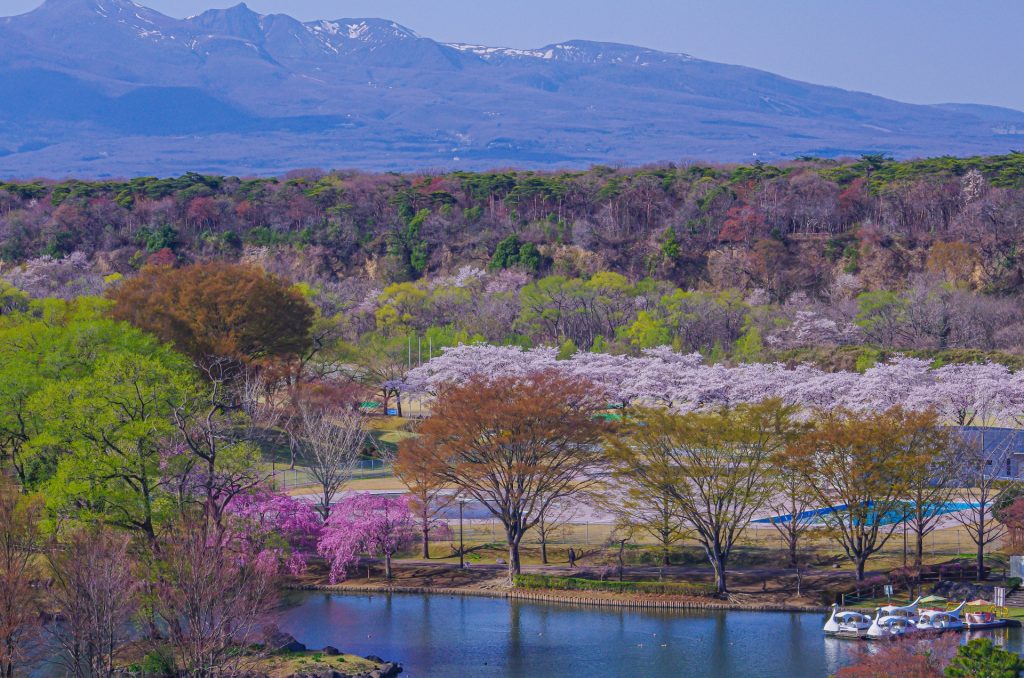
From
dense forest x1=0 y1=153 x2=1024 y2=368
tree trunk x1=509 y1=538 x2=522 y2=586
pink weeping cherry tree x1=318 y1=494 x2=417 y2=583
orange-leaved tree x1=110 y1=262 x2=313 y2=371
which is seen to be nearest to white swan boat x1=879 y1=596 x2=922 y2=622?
tree trunk x1=509 y1=538 x2=522 y2=586

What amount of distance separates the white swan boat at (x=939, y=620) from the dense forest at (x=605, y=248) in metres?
38.8

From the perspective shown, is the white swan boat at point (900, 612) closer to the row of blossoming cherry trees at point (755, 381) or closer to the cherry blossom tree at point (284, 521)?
the cherry blossom tree at point (284, 521)

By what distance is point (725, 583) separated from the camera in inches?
1766

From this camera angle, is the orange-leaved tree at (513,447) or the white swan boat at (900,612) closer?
the white swan boat at (900,612)

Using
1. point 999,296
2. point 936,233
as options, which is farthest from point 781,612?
point 936,233

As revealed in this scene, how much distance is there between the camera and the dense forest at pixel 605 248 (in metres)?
86.9

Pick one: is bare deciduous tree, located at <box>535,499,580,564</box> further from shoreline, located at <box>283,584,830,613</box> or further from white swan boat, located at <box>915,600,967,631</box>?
white swan boat, located at <box>915,600,967,631</box>

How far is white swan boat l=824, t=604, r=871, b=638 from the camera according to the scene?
3938 cm

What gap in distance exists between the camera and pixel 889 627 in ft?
127

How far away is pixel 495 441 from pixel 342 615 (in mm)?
7193

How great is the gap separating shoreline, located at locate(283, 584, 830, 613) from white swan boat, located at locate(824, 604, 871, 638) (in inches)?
103

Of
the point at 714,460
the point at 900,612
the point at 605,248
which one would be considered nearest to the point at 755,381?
the point at 714,460

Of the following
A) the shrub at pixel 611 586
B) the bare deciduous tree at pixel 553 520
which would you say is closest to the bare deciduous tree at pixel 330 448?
the bare deciduous tree at pixel 553 520

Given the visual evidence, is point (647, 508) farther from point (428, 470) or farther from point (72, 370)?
point (72, 370)
